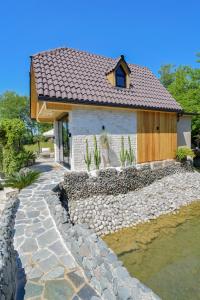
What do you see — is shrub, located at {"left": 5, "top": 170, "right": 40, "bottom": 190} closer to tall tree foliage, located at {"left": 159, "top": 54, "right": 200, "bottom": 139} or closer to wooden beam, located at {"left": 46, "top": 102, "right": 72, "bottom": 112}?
wooden beam, located at {"left": 46, "top": 102, "right": 72, "bottom": 112}

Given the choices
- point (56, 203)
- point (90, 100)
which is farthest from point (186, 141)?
point (56, 203)

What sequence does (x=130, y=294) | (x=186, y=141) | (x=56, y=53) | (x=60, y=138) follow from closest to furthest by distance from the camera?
(x=130, y=294) < (x=56, y=53) < (x=60, y=138) < (x=186, y=141)

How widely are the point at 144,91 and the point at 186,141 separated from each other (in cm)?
543

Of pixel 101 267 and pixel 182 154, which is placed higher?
pixel 182 154

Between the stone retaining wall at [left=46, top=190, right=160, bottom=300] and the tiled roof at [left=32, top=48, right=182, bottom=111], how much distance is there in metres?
6.18

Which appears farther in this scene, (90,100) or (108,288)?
(90,100)

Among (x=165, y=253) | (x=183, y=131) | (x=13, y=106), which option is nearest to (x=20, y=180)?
(x=165, y=253)

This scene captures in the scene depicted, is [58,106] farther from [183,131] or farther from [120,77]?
[183,131]

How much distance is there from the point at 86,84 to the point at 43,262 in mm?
8785

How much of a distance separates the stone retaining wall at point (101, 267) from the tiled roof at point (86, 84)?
6.18m

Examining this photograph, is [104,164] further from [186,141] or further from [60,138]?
[186,141]

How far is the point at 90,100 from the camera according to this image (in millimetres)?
9781

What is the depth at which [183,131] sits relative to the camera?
1498 cm

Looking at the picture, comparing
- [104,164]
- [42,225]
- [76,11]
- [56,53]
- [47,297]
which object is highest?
[76,11]
